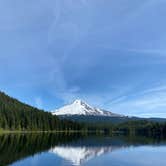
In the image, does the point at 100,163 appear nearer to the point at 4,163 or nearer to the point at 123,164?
the point at 123,164

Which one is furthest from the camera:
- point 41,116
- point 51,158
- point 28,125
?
point 41,116

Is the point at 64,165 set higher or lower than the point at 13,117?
lower

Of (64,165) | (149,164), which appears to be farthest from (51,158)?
(149,164)

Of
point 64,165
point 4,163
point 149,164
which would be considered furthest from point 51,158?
point 149,164

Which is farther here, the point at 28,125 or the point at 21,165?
the point at 28,125

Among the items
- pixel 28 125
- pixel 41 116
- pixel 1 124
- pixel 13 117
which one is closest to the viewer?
pixel 1 124

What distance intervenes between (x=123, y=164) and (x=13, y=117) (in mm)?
124964

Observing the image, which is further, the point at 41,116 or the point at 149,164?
the point at 41,116

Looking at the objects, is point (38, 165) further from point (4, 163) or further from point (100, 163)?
point (100, 163)

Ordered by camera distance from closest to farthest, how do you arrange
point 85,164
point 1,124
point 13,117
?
point 85,164
point 1,124
point 13,117

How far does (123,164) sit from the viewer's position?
3934cm

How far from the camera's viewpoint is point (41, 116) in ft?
649

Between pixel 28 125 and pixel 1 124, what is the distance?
28.9 m

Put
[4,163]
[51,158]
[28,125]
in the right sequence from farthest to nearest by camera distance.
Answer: [28,125] → [51,158] → [4,163]
